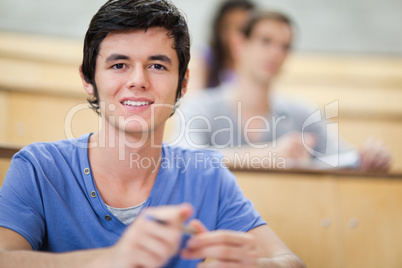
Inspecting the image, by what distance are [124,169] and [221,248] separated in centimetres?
31

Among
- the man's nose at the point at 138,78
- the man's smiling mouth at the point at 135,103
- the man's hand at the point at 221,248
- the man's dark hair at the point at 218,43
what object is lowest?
the man's hand at the point at 221,248

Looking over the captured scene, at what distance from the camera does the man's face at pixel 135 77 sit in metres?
0.82

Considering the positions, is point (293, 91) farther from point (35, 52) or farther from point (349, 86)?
point (35, 52)

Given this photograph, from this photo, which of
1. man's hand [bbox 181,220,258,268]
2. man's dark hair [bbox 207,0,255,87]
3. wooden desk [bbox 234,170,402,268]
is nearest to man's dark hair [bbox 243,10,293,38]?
man's dark hair [bbox 207,0,255,87]

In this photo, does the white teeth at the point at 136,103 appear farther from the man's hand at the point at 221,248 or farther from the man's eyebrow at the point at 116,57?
the man's hand at the point at 221,248

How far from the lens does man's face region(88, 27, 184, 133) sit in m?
0.82

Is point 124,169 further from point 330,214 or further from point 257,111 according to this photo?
point 257,111

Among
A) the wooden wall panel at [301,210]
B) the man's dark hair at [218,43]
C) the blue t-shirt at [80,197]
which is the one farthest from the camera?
the man's dark hair at [218,43]

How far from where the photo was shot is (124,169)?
872 mm

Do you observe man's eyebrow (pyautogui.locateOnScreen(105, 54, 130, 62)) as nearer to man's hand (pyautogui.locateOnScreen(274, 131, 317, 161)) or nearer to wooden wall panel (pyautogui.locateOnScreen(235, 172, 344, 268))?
wooden wall panel (pyautogui.locateOnScreen(235, 172, 344, 268))

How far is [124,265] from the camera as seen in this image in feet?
1.86

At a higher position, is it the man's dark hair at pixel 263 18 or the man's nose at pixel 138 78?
the man's dark hair at pixel 263 18

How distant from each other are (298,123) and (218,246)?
123cm

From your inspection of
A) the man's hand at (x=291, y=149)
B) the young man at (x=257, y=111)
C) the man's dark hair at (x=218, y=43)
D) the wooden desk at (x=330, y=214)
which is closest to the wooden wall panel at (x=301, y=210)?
the wooden desk at (x=330, y=214)
